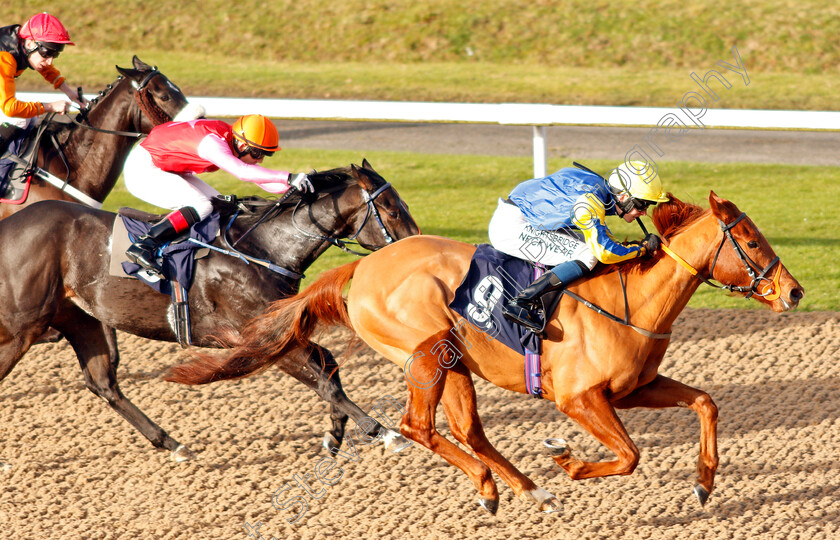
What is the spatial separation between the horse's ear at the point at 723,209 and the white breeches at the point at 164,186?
2.42m

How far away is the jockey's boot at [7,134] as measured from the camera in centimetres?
569

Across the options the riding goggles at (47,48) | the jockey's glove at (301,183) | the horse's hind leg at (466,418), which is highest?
the riding goggles at (47,48)

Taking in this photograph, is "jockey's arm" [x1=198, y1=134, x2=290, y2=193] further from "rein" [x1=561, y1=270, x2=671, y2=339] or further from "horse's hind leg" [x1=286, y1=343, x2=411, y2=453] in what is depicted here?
"rein" [x1=561, y1=270, x2=671, y2=339]

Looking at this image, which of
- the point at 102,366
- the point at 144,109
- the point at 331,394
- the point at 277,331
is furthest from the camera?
the point at 144,109

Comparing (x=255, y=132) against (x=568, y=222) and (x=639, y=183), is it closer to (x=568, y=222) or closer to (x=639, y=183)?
(x=568, y=222)

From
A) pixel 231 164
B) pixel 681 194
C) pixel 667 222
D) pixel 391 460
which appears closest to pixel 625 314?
pixel 667 222

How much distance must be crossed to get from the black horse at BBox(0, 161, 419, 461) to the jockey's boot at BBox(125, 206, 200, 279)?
6.3 inches

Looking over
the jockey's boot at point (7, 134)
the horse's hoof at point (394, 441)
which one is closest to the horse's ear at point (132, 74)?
the jockey's boot at point (7, 134)

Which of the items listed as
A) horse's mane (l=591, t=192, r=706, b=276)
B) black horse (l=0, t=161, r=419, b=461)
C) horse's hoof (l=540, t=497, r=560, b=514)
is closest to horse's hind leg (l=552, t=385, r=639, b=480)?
horse's hoof (l=540, t=497, r=560, b=514)

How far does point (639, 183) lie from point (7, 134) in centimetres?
380

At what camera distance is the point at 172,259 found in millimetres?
4660

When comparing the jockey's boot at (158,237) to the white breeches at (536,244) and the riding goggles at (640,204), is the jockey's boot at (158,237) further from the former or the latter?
the riding goggles at (640,204)

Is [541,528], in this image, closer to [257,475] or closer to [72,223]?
[257,475]

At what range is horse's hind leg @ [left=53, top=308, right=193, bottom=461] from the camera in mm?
4969
